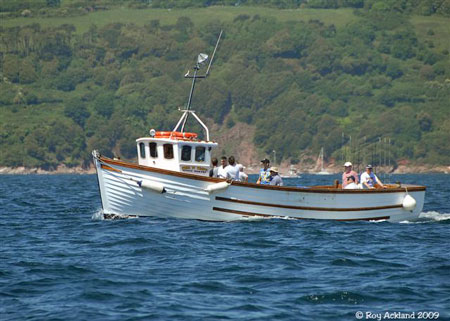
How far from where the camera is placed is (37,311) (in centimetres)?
1756

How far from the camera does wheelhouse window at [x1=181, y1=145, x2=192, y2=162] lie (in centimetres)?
3141

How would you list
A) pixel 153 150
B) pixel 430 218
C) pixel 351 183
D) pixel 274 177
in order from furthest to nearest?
pixel 430 218 < pixel 351 183 < pixel 153 150 < pixel 274 177

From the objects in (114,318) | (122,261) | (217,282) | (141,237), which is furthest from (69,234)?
(114,318)

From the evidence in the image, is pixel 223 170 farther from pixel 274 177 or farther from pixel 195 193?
pixel 274 177

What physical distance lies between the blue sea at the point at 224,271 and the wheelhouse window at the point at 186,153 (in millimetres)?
2232

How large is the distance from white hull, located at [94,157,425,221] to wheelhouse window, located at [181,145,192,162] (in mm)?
1617

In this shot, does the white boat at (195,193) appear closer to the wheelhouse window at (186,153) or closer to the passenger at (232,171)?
the wheelhouse window at (186,153)

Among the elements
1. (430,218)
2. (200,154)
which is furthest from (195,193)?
(430,218)

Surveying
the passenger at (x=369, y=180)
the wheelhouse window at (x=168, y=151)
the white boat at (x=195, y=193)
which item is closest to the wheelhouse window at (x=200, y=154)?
the white boat at (x=195, y=193)

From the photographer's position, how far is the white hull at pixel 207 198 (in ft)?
98.7

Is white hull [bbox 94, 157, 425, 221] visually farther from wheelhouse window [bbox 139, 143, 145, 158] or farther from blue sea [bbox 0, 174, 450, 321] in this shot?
wheelhouse window [bbox 139, 143, 145, 158]

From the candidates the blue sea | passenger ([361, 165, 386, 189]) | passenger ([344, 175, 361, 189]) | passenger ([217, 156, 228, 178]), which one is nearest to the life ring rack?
passenger ([217, 156, 228, 178])

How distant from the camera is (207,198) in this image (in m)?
30.4

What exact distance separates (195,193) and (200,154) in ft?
6.47
